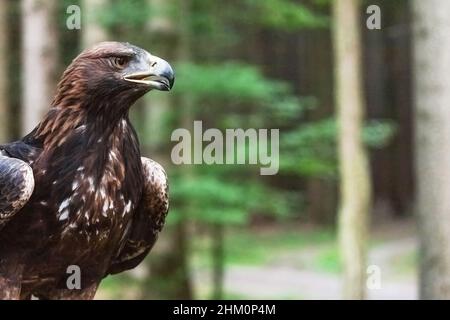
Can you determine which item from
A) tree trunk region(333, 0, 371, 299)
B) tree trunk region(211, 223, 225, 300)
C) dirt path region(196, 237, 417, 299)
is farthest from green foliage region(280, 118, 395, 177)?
dirt path region(196, 237, 417, 299)

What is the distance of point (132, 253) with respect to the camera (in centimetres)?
284

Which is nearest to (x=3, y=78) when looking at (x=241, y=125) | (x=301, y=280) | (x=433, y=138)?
(x=241, y=125)

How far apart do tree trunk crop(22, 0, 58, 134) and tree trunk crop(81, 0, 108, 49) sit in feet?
3.85

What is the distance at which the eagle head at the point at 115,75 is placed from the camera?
2.39m

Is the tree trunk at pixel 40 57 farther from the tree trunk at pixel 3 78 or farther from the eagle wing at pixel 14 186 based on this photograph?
the eagle wing at pixel 14 186

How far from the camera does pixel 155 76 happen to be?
7.86 ft

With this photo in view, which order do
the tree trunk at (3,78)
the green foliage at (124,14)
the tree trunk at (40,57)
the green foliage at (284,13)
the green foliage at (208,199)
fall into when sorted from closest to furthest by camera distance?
1. the tree trunk at (40,57)
2. the tree trunk at (3,78)
3. the green foliage at (124,14)
4. the green foliage at (208,199)
5. the green foliage at (284,13)

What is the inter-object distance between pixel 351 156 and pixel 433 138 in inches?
46.4

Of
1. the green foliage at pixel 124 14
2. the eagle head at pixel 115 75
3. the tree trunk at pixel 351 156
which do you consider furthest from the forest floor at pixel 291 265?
the eagle head at pixel 115 75

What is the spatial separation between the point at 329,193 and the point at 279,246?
8.56 feet

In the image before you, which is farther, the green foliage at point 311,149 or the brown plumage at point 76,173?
the green foliage at point 311,149

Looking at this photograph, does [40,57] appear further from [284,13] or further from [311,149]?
[311,149]

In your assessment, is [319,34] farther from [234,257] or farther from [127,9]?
[127,9]

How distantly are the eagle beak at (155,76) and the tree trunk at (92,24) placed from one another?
4.27m
